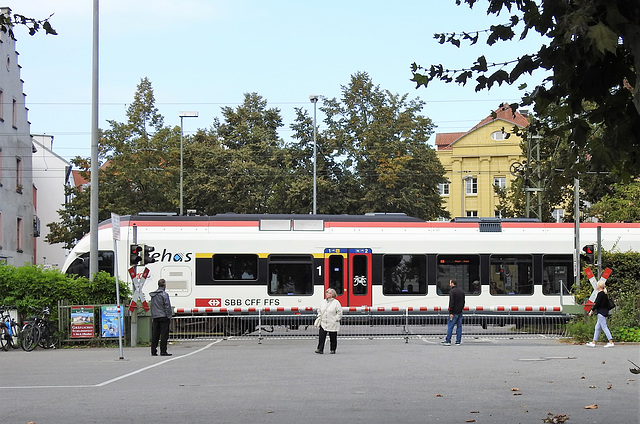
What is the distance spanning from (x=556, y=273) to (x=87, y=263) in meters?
13.8

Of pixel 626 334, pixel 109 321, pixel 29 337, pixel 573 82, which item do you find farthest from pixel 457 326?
pixel 573 82

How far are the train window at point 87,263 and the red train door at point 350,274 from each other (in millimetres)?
6267

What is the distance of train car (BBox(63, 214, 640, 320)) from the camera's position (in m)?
26.9

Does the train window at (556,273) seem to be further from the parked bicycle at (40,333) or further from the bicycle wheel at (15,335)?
the bicycle wheel at (15,335)

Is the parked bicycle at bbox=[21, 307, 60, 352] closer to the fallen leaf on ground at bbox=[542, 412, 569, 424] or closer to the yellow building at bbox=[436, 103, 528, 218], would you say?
the fallen leaf on ground at bbox=[542, 412, 569, 424]

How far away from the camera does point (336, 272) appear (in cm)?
2727

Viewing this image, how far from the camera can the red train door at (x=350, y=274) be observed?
2717 centimetres

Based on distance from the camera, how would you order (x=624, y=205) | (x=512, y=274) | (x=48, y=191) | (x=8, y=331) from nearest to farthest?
(x=8, y=331) < (x=512, y=274) < (x=624, y=205) < (x=48, y=191)

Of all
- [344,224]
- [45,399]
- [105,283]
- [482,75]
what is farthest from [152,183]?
[482,75]

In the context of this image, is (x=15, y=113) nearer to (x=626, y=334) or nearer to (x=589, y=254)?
(x=589, y=254)

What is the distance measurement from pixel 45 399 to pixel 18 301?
432 inches

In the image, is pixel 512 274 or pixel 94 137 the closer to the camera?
pixel 94 137

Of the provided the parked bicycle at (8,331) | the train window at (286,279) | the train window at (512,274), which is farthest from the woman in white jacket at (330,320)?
the train window at (512,274)

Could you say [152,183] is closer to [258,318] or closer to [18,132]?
[18,132]
